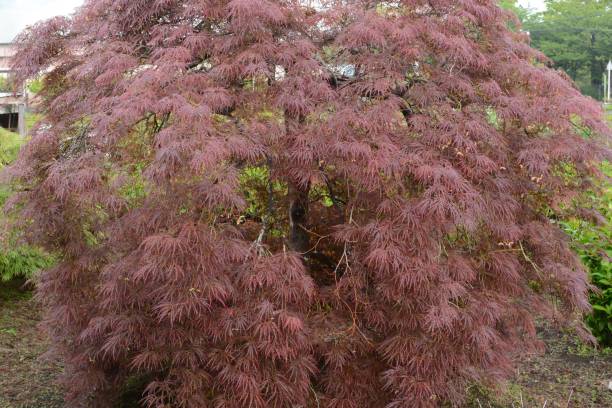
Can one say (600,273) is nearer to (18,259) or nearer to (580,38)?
(18,259)

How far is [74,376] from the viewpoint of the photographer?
3.47m

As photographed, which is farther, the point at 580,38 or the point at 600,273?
the point at 580,38

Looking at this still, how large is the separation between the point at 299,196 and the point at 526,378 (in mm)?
2205

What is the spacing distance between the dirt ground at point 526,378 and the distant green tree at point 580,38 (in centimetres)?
2411

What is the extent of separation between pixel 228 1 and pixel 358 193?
1.15 metres

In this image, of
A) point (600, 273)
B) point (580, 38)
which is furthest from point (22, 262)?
point (580, 38)

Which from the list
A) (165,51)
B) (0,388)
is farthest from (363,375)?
(0,388)

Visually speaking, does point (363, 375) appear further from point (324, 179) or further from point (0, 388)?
point (0, 388)

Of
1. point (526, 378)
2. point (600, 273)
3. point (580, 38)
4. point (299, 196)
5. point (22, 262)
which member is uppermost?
point (299, 196)

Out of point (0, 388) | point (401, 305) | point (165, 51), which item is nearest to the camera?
point (401, 305)

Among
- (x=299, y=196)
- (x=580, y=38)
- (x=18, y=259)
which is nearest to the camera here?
(x=299, y=196)

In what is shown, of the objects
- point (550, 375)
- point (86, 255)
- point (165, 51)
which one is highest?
point (165, 51)

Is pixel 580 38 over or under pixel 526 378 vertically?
under

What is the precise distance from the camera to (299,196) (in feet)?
11.2
